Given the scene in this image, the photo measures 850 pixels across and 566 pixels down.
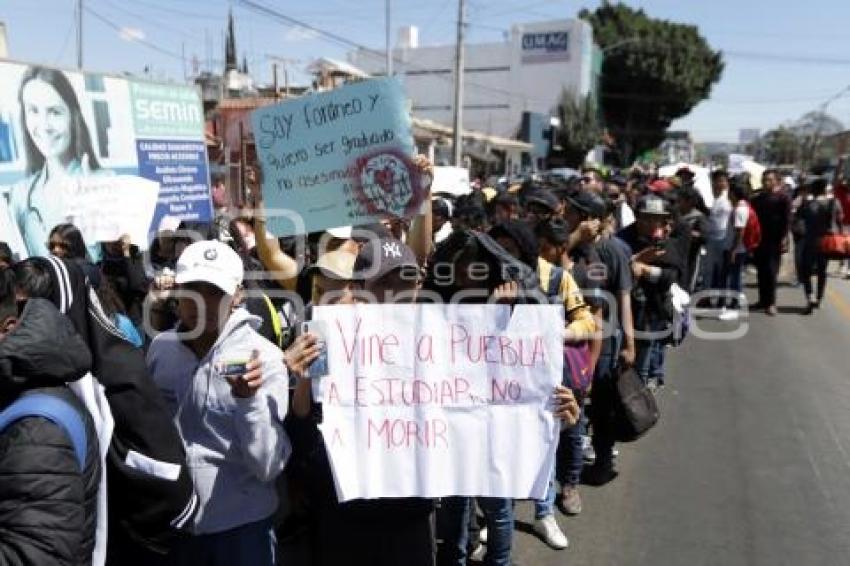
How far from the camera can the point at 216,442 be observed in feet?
7.45

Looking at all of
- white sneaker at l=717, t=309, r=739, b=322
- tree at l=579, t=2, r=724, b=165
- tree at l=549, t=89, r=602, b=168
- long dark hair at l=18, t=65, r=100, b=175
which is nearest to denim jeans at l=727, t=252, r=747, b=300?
white sneaker at l=717, t=309, r=739, b=322

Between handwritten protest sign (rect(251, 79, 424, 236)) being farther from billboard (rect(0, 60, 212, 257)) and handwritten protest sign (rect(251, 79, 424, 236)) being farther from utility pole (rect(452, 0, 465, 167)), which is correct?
utility pole (rect(452, 0, 465, 167))

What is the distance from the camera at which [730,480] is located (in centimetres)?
478

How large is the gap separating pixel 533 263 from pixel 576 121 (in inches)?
1842

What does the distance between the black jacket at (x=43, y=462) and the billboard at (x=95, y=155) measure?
3369 millimetres

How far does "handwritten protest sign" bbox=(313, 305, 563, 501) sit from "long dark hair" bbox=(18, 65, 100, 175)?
11.2 ft

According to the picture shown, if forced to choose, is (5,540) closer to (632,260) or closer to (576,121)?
(632,260)

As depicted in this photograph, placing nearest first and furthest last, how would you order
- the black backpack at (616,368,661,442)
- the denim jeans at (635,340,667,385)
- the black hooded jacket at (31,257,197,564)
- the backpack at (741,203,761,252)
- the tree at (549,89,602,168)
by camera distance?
the black hooded jacket at (31,257,197,564)
the black backpack at (616,368,661,442)
the denim jeans at (635,340,667,385)
the backpack at (741,203,761,252)
the tree at (549,89,602,168)

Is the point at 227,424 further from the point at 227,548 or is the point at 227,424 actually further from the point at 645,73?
the point at 645,73

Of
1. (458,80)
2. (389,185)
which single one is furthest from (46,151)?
(458,80)

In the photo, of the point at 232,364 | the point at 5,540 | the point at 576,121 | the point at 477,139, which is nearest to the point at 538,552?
the point at 232,364

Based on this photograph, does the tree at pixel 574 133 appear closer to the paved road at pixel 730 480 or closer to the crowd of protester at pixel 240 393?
the paved road at pixel 730 480

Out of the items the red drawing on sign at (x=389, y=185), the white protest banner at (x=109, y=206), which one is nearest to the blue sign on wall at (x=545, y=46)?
the white protest banner at (x=109, y=206)

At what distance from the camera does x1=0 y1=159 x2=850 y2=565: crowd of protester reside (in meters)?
1.59
